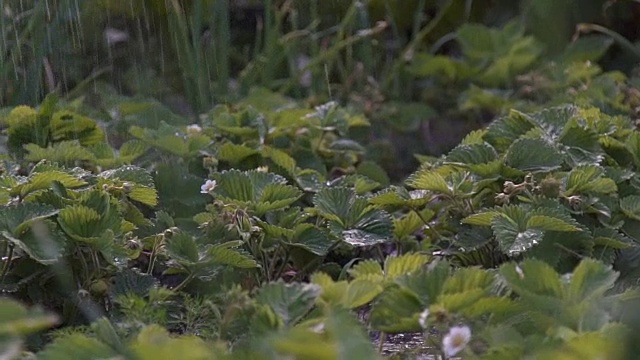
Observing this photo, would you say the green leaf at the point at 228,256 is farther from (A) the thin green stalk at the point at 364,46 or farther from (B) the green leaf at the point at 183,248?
(A) the thin green stalk at the point at 364,46

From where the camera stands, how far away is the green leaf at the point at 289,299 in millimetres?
1211

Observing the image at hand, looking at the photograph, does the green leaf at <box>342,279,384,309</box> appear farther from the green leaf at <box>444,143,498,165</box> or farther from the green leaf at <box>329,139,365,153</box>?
the green leaf at <box>329,139,365,153</box>

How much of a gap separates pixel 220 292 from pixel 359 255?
0.46 m

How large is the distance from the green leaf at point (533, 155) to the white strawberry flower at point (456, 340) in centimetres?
62

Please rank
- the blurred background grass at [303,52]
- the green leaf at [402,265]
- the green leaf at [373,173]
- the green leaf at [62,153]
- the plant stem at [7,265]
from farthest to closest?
1. the blurred background grass at [303,52]
2. the green leaf at [373,173]
3. the green leaf at [62,153]
4. the plant stem at [7,265]
5. the green leaf at [402,265]

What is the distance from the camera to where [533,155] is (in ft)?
5.73

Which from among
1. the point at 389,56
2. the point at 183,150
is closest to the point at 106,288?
the point at 183,150

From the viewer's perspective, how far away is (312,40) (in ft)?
9.37

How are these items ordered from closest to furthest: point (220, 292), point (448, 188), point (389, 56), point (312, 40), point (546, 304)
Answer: point (546, 304)
point (220, 292)
point (448, 188)
point (312, 40)
point (389, 56)

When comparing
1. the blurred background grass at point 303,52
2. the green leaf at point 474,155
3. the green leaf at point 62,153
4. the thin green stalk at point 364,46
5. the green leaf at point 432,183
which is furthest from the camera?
the thin green stalk at point 364,46

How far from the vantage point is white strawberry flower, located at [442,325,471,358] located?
3.83 feet

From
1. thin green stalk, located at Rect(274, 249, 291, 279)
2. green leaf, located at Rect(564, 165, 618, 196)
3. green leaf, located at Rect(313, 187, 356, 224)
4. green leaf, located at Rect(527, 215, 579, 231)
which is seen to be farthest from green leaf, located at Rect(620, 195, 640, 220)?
thin green stalk, located at Rect(274, 249, 291, 279)

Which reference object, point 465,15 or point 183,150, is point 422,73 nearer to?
point 465,15

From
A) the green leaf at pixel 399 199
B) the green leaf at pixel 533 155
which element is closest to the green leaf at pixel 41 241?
the green leaf at pixel 399 199
